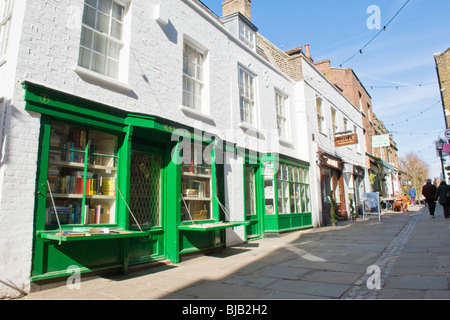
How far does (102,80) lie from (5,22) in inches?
70.4

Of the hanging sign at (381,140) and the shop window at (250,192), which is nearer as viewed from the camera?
the shop window at (250,192)

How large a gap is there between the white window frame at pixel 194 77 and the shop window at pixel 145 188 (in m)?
1.79

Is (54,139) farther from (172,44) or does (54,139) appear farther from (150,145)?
(172,44)

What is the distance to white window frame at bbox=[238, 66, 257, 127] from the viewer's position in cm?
942

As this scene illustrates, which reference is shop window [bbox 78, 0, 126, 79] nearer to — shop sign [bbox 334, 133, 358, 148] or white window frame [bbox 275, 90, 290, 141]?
white window frame [bbox 275, 90, 290, 141]

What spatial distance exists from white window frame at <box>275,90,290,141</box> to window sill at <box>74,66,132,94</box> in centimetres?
690

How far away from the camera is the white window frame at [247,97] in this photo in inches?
371

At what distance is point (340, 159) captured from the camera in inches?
617

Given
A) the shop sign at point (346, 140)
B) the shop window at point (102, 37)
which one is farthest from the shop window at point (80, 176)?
the shop sign at point (346, 140)

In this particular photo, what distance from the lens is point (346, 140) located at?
1419 centimetres

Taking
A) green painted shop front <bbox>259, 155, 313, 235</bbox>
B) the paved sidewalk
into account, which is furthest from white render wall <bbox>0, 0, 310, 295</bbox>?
the paved sidewalk

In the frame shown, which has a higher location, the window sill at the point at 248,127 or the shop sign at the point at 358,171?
the window sill at the point at 248,127

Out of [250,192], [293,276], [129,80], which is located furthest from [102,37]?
[250,192]

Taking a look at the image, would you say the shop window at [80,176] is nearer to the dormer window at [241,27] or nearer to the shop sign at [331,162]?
the dormer window at [241,27]
